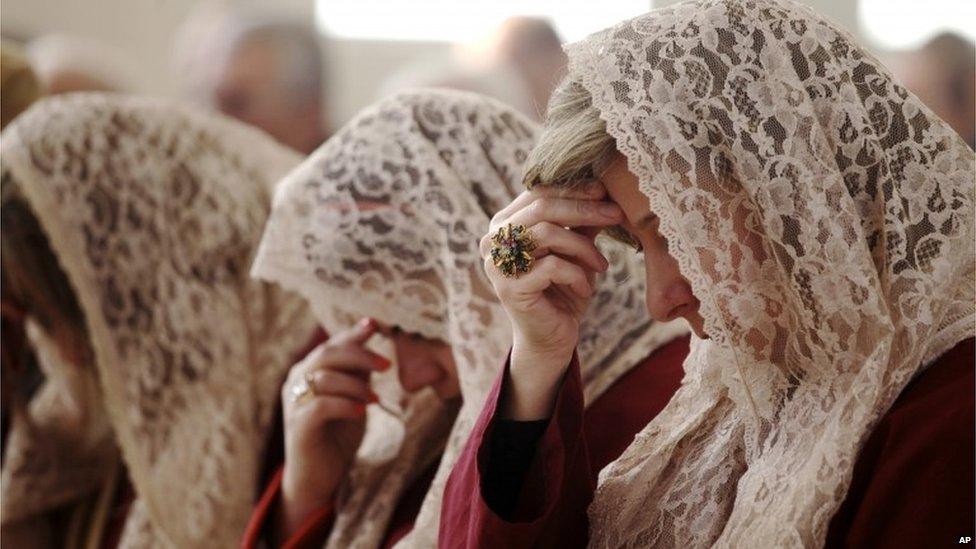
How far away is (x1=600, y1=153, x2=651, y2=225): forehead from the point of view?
1.51m

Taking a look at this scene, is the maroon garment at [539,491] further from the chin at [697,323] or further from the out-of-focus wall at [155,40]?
the out-of-focus wall at [155,40]

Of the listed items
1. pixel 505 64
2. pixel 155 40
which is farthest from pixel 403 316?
pixel 155 40

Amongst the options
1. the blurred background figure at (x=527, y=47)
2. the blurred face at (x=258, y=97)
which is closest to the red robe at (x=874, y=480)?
the blurred face at (x=258, y=97)

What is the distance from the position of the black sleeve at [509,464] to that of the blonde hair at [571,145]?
30 centimetres

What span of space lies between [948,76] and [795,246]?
307 cm

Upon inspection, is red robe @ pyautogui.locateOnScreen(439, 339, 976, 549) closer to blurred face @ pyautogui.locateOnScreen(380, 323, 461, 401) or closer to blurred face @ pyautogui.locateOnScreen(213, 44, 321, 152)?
blurred face @ pyautogui.locateOnScreen(380, 323, 461, 401)

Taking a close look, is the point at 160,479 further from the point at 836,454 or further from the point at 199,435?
the point at 836,454

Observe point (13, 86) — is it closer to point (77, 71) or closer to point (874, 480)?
point (77, 71)

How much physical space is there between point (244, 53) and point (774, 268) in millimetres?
3225

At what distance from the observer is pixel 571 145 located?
1.51m

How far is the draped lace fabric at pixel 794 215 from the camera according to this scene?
1391 millimetres

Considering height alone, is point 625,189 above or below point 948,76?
above

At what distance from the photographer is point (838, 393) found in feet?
4.69

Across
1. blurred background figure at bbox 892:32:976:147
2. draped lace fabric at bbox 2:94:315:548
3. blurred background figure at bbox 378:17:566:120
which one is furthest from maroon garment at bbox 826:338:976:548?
blurred background figure at bbox 892:32:976:147
